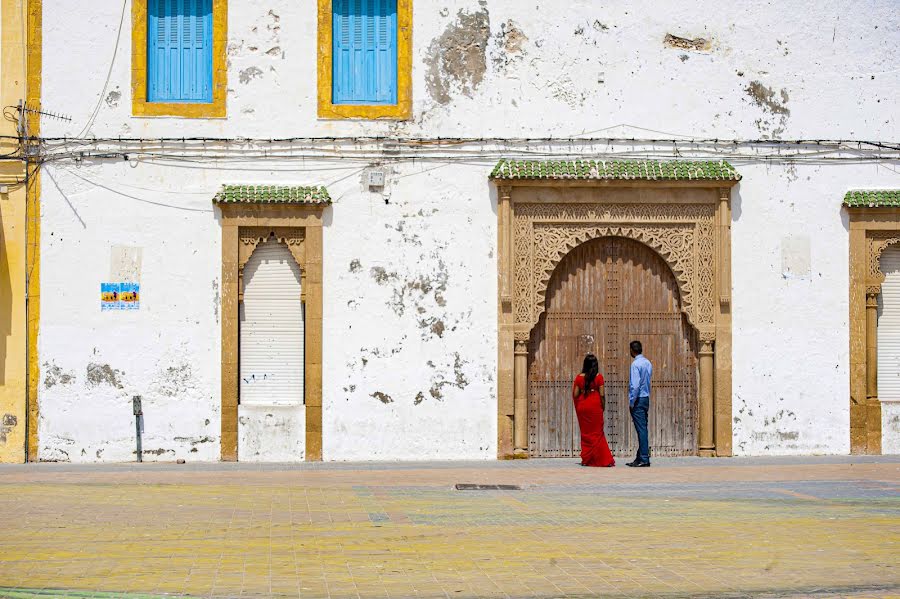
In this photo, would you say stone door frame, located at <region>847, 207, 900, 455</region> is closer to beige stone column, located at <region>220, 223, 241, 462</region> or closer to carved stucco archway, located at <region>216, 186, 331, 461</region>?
carved stucco archway, located at <region>216, 186, 331, 461</region>

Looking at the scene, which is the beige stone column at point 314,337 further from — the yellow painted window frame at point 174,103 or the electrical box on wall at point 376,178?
the yellow painted window frame at point 174,103

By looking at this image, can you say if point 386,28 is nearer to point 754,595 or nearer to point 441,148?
point 441,148

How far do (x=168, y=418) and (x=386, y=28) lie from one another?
4974 millimetres

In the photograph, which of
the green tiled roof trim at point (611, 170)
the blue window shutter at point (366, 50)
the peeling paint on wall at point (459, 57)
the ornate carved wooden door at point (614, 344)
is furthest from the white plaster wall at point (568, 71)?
the ornate carved wooden door at point (614, 344)

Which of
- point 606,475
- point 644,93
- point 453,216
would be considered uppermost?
point 644,93

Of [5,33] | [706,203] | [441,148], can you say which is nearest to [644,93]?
[706,203]

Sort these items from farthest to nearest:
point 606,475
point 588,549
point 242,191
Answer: point 242,191 → point 606,475 → point 588,549

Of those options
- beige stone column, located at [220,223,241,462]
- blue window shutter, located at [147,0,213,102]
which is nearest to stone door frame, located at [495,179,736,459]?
beige stone column, located at [220,223,241,462]

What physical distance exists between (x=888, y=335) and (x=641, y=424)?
3416 mm

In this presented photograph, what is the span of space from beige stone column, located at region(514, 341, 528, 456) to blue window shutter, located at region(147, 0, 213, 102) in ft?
14.7

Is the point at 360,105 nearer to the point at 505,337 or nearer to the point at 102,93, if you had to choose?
the point at 102,93

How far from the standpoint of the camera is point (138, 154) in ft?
44.8

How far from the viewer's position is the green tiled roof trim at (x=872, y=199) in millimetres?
13922

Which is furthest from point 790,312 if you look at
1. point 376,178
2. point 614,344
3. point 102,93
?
point 102,93
